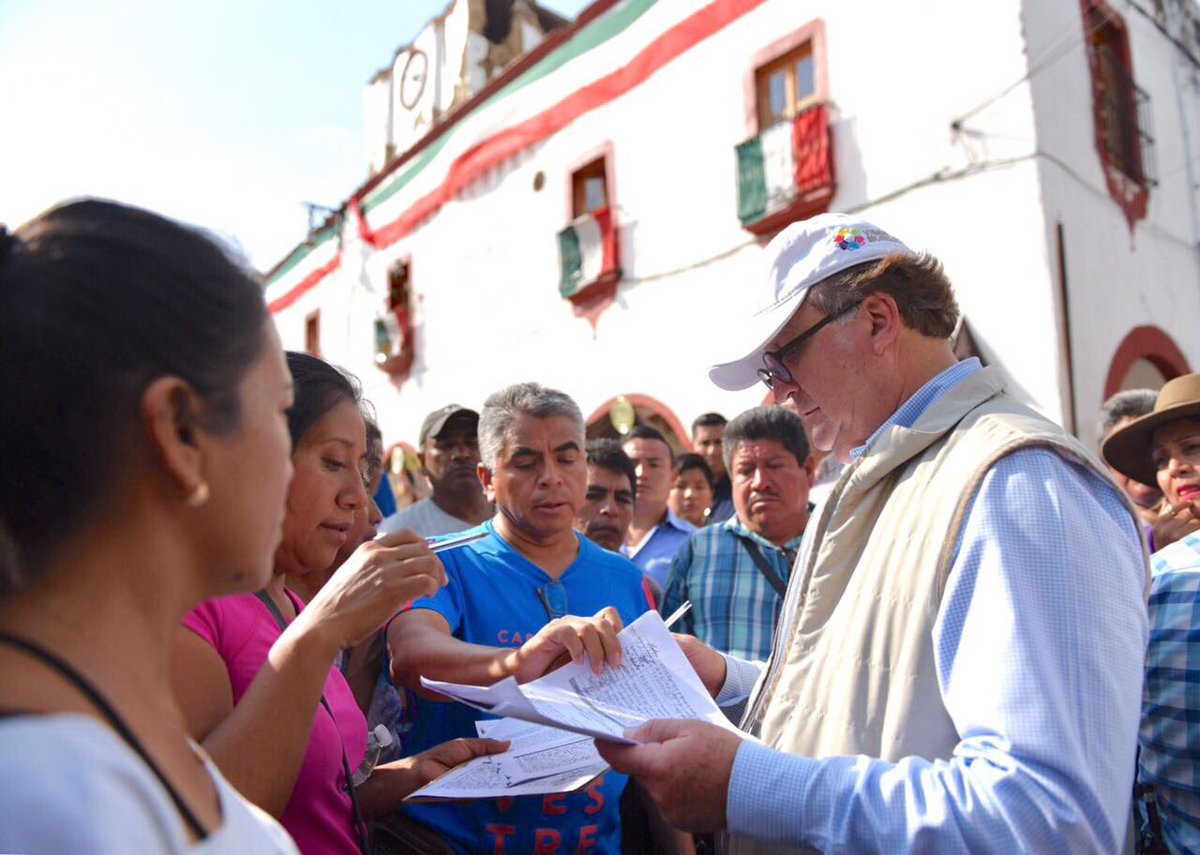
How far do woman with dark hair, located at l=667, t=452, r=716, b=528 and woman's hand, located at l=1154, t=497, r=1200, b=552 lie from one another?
3.14 meters

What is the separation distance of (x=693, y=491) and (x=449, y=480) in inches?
64.3

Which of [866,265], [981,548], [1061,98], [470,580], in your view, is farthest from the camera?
[1061,98]

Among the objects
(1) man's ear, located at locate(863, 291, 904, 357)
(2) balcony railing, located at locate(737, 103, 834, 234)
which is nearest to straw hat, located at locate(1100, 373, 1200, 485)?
(1) man's ear, located at locate(863, 291, 904, 357)

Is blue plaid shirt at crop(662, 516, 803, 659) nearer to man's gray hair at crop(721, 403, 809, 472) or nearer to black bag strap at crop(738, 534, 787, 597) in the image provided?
black bag strap at crop(738, 534, 787, 597)

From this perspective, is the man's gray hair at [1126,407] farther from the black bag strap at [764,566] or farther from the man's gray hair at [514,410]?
the man's gray hair at [514,410]

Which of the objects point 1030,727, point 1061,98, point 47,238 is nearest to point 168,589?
point 47,238

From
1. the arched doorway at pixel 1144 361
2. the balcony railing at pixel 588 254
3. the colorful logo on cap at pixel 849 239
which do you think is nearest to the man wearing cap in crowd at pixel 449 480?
the colorful logo on cap at pixel 849 239

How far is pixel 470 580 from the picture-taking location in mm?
2568

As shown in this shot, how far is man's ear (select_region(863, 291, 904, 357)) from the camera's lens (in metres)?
1.87

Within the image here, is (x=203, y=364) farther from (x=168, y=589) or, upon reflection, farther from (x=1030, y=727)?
(x=1030, y=727)

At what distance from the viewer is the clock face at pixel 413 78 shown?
49.3 ft

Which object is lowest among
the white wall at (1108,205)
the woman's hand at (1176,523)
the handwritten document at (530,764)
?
the handwritten document at (530,764)

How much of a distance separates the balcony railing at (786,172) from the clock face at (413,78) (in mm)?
7652

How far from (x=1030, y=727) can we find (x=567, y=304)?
10.2 meters
